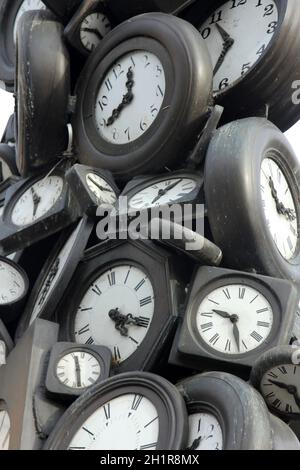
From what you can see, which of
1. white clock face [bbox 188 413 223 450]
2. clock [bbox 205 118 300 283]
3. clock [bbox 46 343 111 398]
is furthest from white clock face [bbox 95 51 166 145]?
white clock face [bbox 188 413 223 450]

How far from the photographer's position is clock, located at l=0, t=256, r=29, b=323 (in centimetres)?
1147

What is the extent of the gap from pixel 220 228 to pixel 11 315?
7.08 feet

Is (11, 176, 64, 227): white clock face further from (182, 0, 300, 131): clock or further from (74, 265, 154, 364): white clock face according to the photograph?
(182, 0, 300, 131): clock

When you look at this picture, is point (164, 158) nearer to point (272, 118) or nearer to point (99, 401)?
point (272, 118)

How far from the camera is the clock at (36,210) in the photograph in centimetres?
1169

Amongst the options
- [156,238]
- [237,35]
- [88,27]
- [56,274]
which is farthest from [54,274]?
[237,35]

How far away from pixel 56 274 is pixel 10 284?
0.53 meters

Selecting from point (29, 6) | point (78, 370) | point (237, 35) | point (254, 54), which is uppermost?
point (29, 6)

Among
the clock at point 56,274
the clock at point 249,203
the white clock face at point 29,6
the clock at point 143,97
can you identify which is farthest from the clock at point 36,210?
the white clock face at point 29,6

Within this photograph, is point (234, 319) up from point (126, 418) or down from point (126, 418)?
up

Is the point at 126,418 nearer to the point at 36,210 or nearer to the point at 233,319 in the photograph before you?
the point at 233,319

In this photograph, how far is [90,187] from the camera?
11391mm

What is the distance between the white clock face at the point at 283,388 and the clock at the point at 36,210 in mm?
2835
